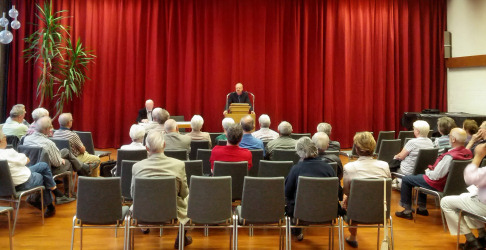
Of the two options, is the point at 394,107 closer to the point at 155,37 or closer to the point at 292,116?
the point at 292,116

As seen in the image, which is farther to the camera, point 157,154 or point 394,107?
point 394,107

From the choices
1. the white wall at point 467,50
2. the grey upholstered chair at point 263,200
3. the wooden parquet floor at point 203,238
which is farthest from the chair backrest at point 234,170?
the white wall at point 467,50

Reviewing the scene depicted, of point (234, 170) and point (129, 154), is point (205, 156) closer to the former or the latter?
point (129, 154)

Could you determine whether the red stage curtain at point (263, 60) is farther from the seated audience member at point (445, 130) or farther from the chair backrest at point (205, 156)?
the chair backrest at point (205, 156)

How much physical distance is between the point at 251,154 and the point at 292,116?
6817 millimetres

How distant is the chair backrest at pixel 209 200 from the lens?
170 inches

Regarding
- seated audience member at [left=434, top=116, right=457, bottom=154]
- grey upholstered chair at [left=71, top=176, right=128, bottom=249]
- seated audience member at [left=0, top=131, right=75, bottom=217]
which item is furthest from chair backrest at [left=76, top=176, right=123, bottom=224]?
seated audience member at [left=434, top=116, right=457, bottom=154]

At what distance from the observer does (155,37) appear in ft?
38.7

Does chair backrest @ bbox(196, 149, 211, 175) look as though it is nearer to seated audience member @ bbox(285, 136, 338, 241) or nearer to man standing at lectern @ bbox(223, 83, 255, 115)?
seated audience member @ bbox(285, 136, 338, 241)

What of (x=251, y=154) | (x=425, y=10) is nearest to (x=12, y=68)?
(x=251, y=154)

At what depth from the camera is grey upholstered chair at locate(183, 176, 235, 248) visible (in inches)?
170

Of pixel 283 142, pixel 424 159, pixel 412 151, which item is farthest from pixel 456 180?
pixel 283 142

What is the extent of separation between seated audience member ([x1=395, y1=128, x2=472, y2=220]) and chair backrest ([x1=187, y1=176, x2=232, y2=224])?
2524 mm

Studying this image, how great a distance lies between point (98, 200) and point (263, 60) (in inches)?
331
